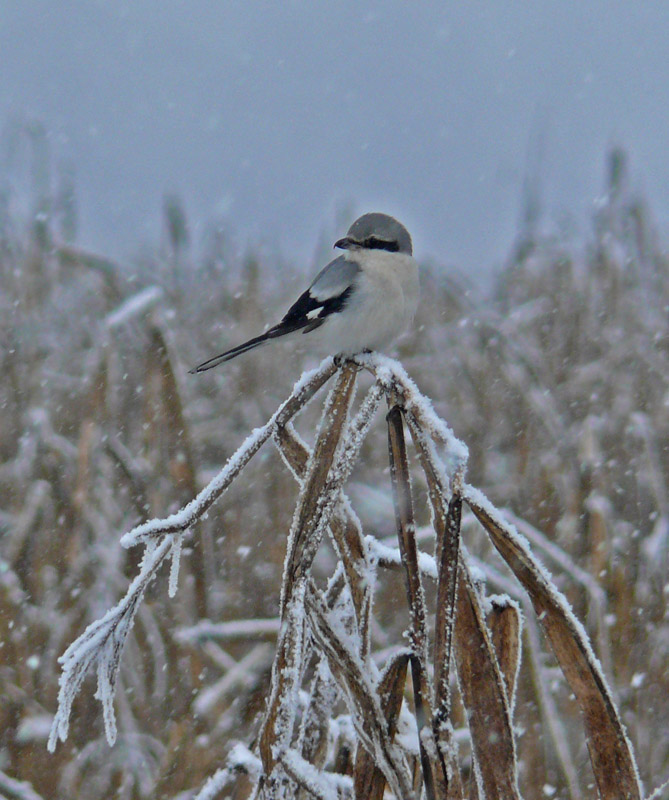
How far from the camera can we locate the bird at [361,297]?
2115 millimetres

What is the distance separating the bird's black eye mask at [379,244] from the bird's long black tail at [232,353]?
44cm

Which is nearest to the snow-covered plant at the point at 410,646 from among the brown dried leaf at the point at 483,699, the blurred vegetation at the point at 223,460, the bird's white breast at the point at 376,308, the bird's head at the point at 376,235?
the brown dried leaf at the point at 483,699

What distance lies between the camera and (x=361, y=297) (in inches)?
85.4

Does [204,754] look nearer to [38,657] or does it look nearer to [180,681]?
[180,681]

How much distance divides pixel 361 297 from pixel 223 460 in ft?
8.42

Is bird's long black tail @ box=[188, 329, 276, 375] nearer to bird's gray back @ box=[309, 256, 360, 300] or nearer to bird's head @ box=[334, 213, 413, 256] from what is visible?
bird's gray back @ box=[309, 256, 360, 300]

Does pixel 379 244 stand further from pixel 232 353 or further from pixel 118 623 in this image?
pixel 118 623

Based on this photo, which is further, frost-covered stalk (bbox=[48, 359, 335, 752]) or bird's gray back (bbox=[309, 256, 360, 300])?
bird's gray back (bbox=[309, 256, 360, 300])

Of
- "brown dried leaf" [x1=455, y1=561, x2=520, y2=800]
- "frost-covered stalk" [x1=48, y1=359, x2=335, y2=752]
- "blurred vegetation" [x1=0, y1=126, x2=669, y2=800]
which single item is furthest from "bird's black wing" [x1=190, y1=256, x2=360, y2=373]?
"brown dried leaf" [x1=455, y1=561, x2=520, y2=800]

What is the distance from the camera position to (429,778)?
0.77m

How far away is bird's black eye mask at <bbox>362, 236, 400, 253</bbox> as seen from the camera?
2.32 m

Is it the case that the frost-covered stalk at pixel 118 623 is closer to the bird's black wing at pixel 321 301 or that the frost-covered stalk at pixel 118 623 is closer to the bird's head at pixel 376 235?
the bird's black wing at pixel 321 301

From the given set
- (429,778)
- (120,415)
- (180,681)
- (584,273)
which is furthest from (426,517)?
(429,778)

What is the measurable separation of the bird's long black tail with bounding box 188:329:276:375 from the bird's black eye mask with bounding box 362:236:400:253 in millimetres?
435
